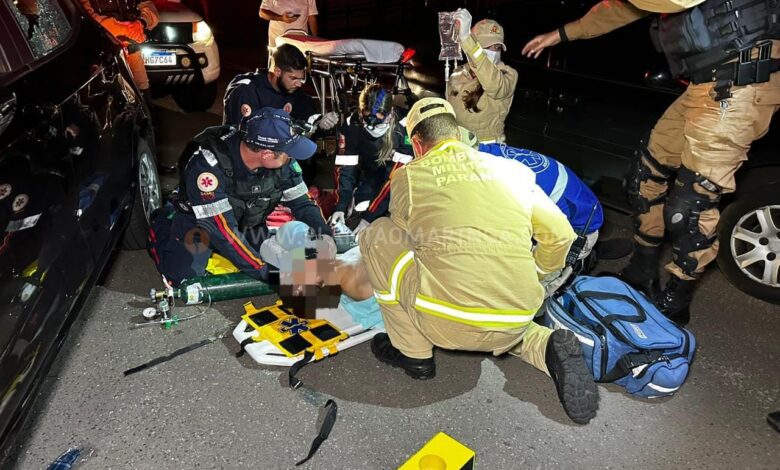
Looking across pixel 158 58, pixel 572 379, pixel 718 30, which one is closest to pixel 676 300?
pixel 572 379

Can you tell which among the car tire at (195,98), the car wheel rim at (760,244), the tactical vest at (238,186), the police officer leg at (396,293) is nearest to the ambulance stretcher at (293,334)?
the police officer leg at (396,293)

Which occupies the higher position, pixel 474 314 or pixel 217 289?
pixel 474 314

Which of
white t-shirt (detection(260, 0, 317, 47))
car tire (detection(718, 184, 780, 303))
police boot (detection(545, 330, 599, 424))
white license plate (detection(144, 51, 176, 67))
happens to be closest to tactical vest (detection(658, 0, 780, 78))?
car tire (detection(718, 184, 780, 303))

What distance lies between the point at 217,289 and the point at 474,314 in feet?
4.91

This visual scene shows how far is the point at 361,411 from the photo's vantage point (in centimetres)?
254

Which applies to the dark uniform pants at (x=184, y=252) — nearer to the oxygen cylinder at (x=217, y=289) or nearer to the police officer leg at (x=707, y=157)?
the oxygen cylinder at (x=217, y=289)

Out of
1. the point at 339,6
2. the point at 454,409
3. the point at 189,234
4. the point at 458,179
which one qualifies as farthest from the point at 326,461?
the point at 339,6

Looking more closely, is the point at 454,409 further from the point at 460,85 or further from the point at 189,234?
the point at 460,85

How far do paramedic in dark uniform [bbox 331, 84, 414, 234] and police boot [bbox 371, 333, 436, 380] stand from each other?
1.07 metres

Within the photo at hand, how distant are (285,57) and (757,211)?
301 centimetres

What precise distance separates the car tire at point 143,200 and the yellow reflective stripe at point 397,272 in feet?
5.08

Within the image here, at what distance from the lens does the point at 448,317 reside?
242cm

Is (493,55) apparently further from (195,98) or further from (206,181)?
(195,98)

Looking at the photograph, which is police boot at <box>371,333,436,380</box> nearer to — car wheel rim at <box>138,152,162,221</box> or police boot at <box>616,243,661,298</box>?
police boot at <box>616,243,661,298</box>
